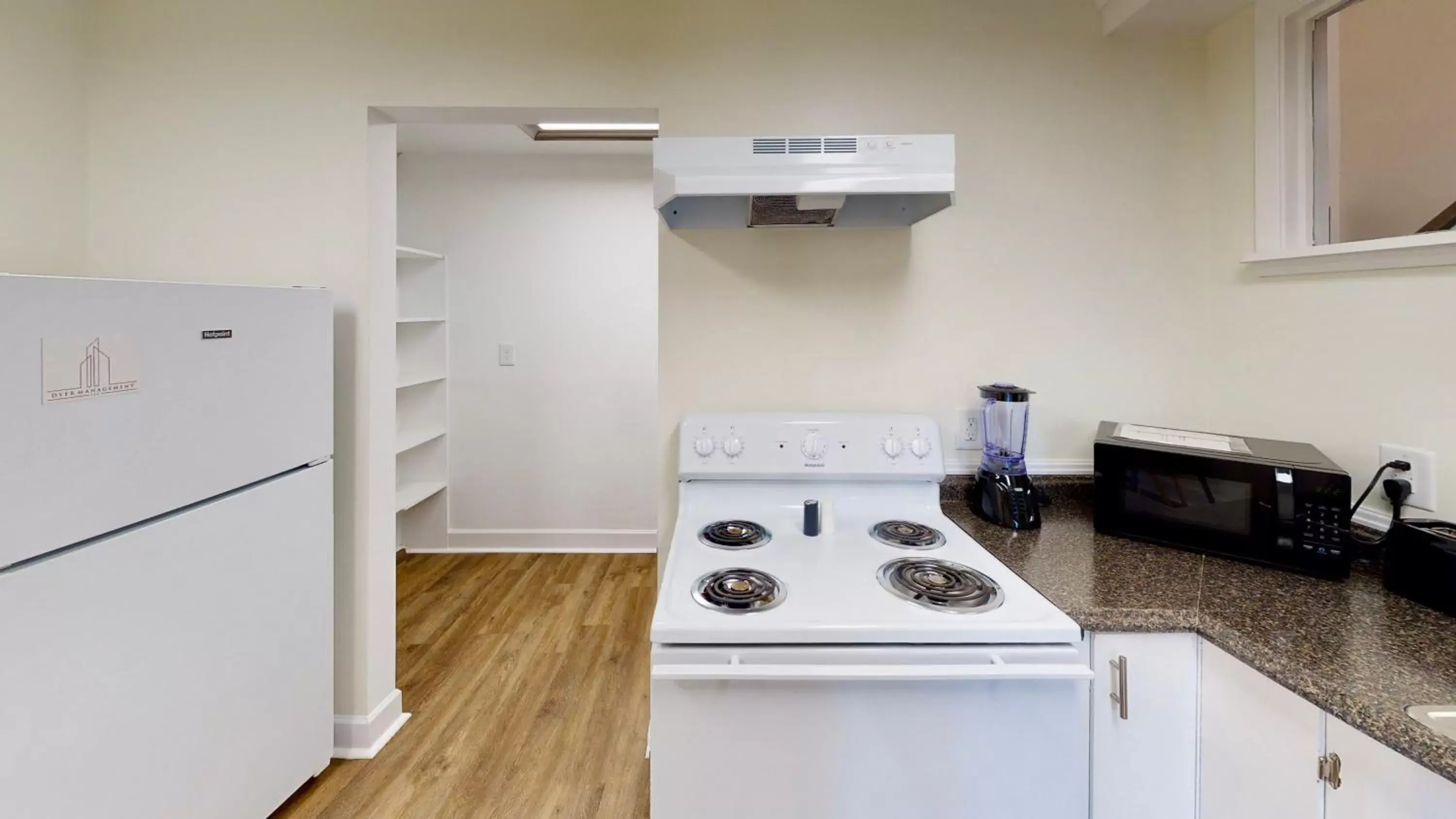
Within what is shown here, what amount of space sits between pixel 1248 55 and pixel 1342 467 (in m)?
1.09

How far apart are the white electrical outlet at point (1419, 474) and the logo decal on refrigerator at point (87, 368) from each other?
2607 mm

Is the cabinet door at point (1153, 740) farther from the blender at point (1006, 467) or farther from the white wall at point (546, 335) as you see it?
the white wall at point (546, 335)

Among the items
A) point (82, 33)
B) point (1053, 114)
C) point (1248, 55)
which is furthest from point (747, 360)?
point (82, 33)

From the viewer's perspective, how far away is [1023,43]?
67.9 inches

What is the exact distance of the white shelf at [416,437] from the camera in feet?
10.4

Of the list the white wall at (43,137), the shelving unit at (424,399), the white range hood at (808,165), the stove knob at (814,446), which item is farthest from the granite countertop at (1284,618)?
the shelving unit at (424,399)

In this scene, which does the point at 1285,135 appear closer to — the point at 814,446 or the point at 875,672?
the point at 814,446

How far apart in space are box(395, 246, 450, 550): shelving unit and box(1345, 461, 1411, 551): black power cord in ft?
12.0

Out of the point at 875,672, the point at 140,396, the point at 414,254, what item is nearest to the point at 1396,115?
the point at 875,672

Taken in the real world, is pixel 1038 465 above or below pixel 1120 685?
above

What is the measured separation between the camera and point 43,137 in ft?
5.37

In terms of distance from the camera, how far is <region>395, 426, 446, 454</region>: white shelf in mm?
3178

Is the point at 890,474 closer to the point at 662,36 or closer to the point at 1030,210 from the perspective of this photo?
the point at 1030,210

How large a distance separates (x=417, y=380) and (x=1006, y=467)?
2958mm
